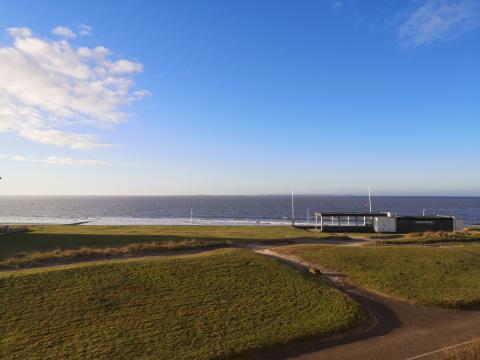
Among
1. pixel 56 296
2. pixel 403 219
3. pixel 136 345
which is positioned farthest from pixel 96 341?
pixel 403 219

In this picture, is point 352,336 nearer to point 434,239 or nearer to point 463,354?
point 463,354

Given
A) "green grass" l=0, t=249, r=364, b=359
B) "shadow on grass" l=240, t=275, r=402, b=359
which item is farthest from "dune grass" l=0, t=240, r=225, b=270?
"shadow on grass" l=240, t=275, r=402, b=359

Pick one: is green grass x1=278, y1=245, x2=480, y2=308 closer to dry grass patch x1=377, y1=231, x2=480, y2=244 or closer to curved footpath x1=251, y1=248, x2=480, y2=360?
curved footpath x1=251, y1=248, x2=480, y2=360

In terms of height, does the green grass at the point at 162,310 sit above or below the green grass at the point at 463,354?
above

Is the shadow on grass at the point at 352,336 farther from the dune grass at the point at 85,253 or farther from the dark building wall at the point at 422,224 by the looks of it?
the dark building wall at the point at 422,224

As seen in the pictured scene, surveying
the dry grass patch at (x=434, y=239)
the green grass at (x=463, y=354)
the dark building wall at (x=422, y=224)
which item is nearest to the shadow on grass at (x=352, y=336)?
the green grass at (x=463, y=354)

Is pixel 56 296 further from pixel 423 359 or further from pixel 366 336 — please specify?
pixel 423 359

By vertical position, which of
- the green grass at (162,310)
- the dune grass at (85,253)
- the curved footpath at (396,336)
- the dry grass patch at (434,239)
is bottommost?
the curved footpath at (396,336)

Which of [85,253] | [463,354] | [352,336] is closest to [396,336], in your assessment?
[352,336]
